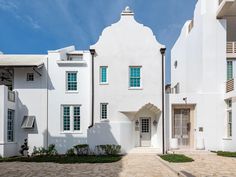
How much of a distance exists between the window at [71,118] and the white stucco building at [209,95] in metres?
6.93

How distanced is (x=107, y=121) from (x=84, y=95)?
9.58 ft

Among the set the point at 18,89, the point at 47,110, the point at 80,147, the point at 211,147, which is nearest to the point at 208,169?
the point at 211,147

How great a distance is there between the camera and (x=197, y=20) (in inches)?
953

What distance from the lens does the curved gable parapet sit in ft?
74.9

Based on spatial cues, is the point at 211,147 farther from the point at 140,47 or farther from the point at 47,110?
the point at 47,110

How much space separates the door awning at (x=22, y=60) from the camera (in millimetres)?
22609

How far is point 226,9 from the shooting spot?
21.7 metres

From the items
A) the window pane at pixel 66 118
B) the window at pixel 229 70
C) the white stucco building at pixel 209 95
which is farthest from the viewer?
the window pane at pixel 66 118

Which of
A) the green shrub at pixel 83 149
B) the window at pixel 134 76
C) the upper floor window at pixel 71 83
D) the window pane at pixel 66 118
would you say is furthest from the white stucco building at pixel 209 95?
the window pane at pixel 66 118

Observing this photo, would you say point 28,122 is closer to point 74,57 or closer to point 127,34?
point 74,57

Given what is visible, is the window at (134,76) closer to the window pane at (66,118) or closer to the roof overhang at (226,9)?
the window pane at (66,118)

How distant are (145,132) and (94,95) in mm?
4690

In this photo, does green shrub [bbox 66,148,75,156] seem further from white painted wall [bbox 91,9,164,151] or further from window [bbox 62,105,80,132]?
white painted wall [bbox 91,9,164,151]

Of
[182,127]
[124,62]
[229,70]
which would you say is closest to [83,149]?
[124,62]
